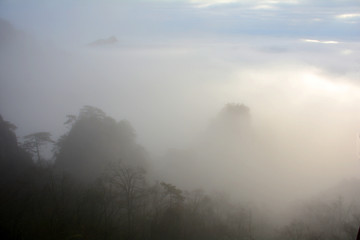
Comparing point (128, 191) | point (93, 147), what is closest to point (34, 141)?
point (93, 147)

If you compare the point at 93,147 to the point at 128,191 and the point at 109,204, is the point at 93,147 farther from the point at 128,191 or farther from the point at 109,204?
the point at 128,191

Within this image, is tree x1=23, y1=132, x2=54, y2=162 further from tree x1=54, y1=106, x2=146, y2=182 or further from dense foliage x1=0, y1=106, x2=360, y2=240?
tree x1=54, y1=106, x2=146, y2=182

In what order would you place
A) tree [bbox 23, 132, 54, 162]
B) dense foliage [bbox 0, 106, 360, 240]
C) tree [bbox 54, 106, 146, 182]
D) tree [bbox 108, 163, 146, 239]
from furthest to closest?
tree [bbox 23, 132, 54, 162], tree [bbox 54, 106, 146, 182], tree [bbox 108, 163, 146, 239], dense foliage [bbox 0, 106, 360, 240]

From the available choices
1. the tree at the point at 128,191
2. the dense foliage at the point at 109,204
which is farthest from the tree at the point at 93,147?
the tree at the point at 128,191

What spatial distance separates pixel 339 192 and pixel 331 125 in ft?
84.6

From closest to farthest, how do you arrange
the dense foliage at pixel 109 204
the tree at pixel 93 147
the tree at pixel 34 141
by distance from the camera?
the dense foliage at pixel 109 204, the tree at pixel 93 147, the tree at pixel 34 141

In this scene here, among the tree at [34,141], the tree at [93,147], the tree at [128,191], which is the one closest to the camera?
the tree at [128,191]

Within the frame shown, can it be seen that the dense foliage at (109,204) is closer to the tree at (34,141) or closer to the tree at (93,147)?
the tree at (93,147)

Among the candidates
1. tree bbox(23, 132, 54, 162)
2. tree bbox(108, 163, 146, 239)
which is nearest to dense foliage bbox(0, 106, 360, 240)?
tree bbox(108, 163, 146, 239)

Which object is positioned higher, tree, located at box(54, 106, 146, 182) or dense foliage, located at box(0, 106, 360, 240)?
tree, located at box(54, 106, 146, 182)

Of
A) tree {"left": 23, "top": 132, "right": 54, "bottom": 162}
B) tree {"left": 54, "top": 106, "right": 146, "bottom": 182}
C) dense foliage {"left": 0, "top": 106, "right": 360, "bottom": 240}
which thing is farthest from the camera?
tree {"left": 23, "top": 132, "right": 54, "bottom": 162}

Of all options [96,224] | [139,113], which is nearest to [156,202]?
[96,224]

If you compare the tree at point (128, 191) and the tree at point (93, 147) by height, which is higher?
the tree at point (93, 147)

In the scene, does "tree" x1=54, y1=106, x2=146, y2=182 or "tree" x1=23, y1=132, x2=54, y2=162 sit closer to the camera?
"tree" x1=54, y1=106, x2=146, y2=182
